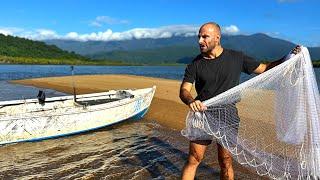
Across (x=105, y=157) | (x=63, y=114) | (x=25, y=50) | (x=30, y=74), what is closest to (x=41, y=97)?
(x=63, y=114)

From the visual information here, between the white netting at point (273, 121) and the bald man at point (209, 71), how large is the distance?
0.46ft

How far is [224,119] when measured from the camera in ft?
20.5

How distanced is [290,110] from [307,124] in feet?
1.29

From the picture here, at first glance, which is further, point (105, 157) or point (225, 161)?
point (105, 157)

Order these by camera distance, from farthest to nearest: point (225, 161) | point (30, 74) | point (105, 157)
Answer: point (30, 74), point (105, 157), point (225, 161)

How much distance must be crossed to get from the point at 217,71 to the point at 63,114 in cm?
844

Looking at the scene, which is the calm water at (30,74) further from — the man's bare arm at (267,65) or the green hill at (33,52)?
the green hill at (33,52)

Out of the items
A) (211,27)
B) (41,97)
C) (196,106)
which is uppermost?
(211,27)

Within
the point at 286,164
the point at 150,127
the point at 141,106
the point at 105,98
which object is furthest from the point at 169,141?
the point at 286,164

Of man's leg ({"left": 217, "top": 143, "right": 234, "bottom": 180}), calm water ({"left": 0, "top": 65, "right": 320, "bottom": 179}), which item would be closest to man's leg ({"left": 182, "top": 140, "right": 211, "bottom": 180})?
man's leg ({"left": 217, "top": 143, "right": 234, "bottom": 180})

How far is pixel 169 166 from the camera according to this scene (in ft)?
32.8

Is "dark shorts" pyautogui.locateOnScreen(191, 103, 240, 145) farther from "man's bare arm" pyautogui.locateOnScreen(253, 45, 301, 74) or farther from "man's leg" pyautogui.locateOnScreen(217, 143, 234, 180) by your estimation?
"man's bare arm" pyautogui.locateOnScreen(253, 45, 301, 74)

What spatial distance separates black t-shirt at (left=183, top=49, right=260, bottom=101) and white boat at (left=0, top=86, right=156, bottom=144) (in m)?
7.69

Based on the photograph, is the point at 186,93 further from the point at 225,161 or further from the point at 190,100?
the point at 225,161
